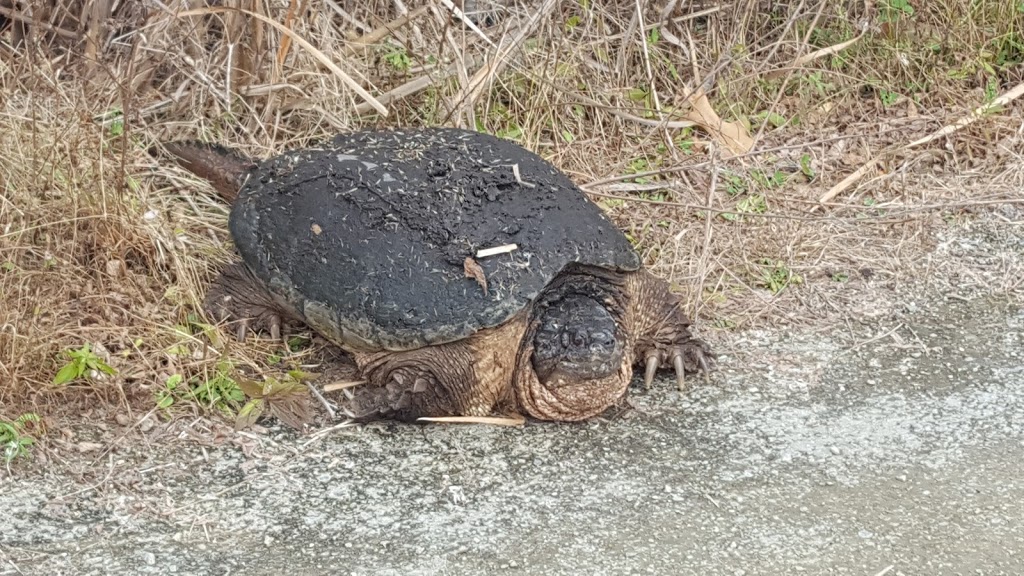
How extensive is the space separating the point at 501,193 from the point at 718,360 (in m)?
0.85

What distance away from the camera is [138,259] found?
3.38 m

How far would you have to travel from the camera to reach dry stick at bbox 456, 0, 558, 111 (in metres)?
4.02

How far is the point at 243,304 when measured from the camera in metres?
3.34

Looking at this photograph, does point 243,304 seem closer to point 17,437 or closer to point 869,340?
point 17,437

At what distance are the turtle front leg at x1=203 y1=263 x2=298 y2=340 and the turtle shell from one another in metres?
0.12

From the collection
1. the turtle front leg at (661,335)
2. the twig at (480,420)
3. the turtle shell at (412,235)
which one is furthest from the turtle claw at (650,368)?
the twig at (480,420)

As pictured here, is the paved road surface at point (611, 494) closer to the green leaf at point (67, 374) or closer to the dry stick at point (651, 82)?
the green leaf at point (67, 374)

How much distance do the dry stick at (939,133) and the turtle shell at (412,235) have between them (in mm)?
1388

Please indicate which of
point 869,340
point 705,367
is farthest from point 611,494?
point 869,340

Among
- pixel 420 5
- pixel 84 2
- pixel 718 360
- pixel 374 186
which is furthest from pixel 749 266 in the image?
pixel 84 2

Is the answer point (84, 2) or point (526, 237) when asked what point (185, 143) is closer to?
point (84, 2)

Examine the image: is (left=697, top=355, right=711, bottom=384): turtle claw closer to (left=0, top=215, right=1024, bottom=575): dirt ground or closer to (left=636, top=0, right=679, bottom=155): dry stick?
(left=0, top=215, right=1024, bottom=575): dirt ground

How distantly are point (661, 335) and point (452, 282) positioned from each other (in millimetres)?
722

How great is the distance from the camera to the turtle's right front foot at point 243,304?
331 centimetres
